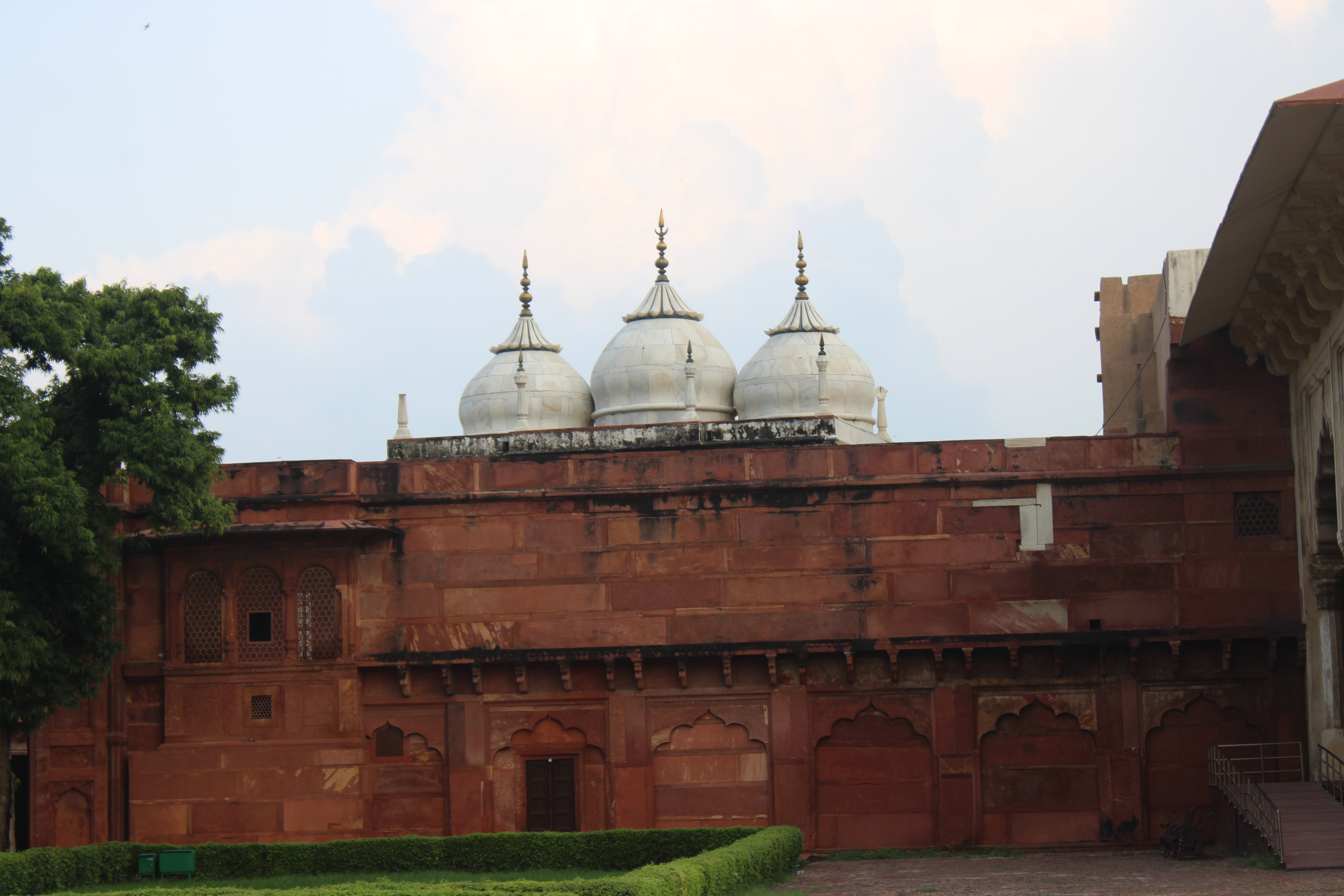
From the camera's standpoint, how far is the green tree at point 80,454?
52.6 ft

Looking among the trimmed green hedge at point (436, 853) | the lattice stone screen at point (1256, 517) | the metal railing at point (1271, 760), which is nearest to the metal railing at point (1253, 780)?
the metal railing at point (1271, 760)

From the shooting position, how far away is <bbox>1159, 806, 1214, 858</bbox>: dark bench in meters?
16.3

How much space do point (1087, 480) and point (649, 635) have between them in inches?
210

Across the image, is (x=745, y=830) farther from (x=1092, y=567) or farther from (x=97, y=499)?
(x=97, y=499)

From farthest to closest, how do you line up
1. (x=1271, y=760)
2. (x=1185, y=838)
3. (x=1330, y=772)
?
1. (x=1271, y=760)
2. (x=1330, y=772)
3. (x=1185, y=838)

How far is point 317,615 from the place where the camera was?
1983 centimetres

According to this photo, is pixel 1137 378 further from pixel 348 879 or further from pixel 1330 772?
pixel 348 879

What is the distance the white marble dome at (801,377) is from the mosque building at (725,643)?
5.91 m

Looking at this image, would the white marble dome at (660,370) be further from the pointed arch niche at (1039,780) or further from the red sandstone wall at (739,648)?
the pointed arch niche at (1039,780)

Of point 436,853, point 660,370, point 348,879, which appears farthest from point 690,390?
point 348,879

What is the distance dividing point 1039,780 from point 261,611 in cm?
924

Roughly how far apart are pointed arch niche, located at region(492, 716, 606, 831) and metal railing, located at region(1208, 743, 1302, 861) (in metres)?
6.87

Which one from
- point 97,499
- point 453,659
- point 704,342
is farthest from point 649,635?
point 704,342

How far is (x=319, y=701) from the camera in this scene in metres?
19.6
